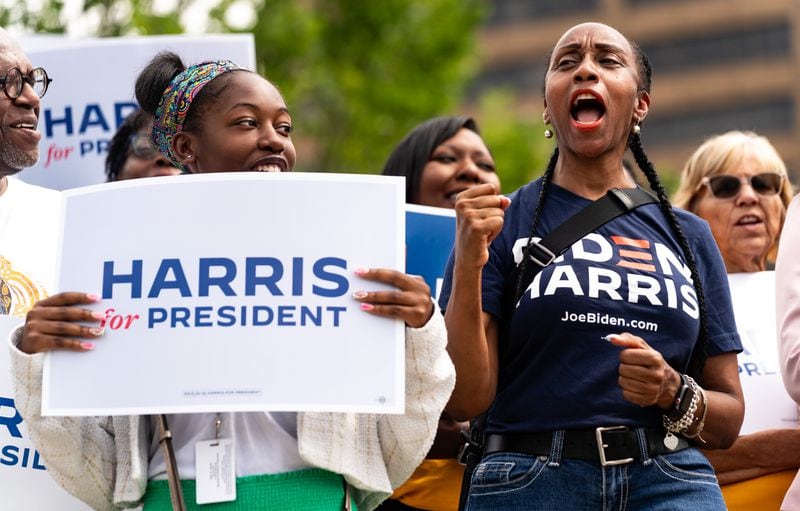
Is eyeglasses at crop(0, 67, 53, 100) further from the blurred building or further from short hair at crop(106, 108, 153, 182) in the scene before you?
the blurred building

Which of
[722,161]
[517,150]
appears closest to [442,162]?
[722,161]

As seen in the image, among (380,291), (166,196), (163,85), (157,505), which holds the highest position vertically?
(163,85)

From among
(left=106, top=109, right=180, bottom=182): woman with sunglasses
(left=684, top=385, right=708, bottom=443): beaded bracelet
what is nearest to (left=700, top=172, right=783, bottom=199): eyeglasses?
(left=684, top=385, right=708, bottom=443): beaded bracelet

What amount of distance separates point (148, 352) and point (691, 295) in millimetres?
1513

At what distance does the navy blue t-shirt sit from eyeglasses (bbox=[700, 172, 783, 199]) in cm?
164

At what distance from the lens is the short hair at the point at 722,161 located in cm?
533

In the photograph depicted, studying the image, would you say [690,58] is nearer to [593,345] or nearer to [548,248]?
[548,248]

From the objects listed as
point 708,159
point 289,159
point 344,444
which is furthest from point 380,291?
point 708,159

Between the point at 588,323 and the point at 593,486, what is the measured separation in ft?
1.43

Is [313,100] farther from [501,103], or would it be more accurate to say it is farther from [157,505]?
[157,505]

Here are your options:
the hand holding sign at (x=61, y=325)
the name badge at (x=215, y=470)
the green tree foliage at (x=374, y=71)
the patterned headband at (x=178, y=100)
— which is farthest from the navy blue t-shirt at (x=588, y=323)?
the green tree foliage at (x=374, y=71)

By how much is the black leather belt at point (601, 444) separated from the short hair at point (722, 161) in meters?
2.02

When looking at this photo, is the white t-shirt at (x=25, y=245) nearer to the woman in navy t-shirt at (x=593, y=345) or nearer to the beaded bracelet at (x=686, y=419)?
the woman in navy t-shirt at (x=593, y=345)

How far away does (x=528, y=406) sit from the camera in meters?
3.59
